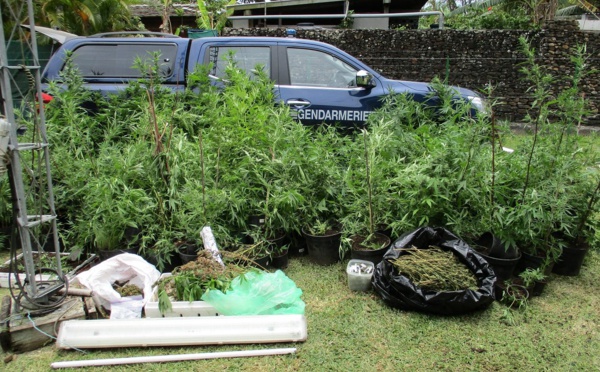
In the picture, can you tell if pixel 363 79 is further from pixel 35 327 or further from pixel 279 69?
pixel 35 327

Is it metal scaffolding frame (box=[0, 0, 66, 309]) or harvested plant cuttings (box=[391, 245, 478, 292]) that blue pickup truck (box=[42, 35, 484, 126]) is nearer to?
harvested plant cuttings (box=[391, 245, 478, 292])

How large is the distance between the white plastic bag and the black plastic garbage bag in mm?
1719

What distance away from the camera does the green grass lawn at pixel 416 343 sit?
8.99 ft

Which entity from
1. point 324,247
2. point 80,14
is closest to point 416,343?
point 324,247

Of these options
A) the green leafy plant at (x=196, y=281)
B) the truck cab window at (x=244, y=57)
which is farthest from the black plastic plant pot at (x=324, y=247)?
the truck cab window at (x=244, y=57)

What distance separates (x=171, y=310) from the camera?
3.03 meters

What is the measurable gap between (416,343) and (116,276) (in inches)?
88.7

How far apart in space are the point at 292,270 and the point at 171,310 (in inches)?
49.0

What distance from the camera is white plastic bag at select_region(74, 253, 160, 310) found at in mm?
3170

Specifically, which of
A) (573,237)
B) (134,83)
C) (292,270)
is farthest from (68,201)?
(573,237)

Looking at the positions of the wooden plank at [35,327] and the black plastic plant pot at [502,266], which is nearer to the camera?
the wooden plank at [35,327]

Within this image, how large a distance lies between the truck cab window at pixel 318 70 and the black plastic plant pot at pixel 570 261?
10.1 ft

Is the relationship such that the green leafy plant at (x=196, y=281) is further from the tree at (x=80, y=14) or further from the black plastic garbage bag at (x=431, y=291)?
the tree at (x=80, y=14)

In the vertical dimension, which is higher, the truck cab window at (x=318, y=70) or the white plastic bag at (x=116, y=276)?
the truck cab window at (x=318, y=70)
